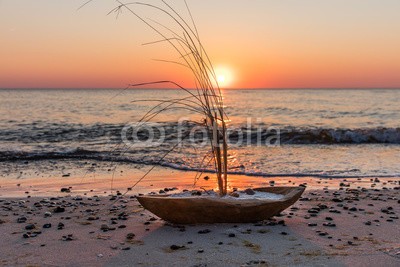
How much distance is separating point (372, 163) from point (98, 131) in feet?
37.3

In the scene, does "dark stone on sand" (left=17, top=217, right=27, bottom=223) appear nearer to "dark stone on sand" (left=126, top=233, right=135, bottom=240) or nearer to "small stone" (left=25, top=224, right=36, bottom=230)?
"small stone" (left=25, top=224, right=36, bottom=230)

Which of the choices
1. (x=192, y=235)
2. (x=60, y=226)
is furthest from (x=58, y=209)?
(x=192, y=235)

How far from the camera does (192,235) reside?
14.2 feet

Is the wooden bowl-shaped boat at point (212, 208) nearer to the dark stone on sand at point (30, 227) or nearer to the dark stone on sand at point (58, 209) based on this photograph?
the dark stone on sand at point (30, 227)

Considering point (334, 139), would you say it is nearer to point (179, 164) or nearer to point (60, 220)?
point (179, 164)

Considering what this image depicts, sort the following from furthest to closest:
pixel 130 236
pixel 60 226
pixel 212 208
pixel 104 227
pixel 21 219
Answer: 1. pixel 21 219
2. pixel 60 226
3. pixel 104 227
4. pixel 212 208
5. pixel 130 236

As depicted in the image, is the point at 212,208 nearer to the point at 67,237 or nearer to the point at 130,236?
A: the point at 130,236

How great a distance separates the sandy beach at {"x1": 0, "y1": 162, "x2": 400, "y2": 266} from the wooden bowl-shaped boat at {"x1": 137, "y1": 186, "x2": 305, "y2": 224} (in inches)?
3.3

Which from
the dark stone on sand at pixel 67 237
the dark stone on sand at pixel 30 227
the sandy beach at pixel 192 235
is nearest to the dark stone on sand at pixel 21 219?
the sandy beach at pixel 192 235

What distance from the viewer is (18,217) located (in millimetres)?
5191

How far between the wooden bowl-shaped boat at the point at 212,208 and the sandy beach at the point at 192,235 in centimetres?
8

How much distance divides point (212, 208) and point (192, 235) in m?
0.32

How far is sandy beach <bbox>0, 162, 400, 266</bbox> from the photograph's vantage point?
3.73m

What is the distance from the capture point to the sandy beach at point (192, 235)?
3.73 meters
